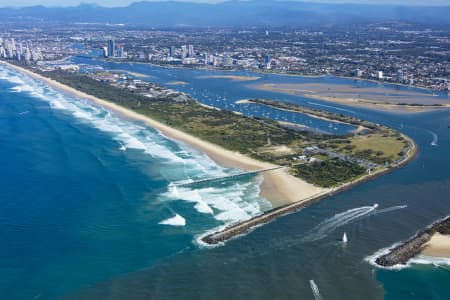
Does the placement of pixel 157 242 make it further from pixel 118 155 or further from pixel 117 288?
pixel 118 155

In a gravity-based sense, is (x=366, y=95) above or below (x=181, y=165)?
above

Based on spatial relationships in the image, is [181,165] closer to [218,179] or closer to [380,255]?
[218,179]

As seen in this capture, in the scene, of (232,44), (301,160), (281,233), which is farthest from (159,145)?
(232,44)

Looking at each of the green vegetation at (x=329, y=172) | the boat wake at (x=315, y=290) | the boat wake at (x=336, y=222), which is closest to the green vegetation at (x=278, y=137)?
the green vegetation at (x=329, y=172)

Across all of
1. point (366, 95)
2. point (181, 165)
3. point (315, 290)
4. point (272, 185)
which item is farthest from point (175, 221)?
point (366, 95)

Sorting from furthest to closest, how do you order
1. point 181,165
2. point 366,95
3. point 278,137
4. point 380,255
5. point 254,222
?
point 366,95
point 278,137
point 181,165
point 254,222
point 380,255
